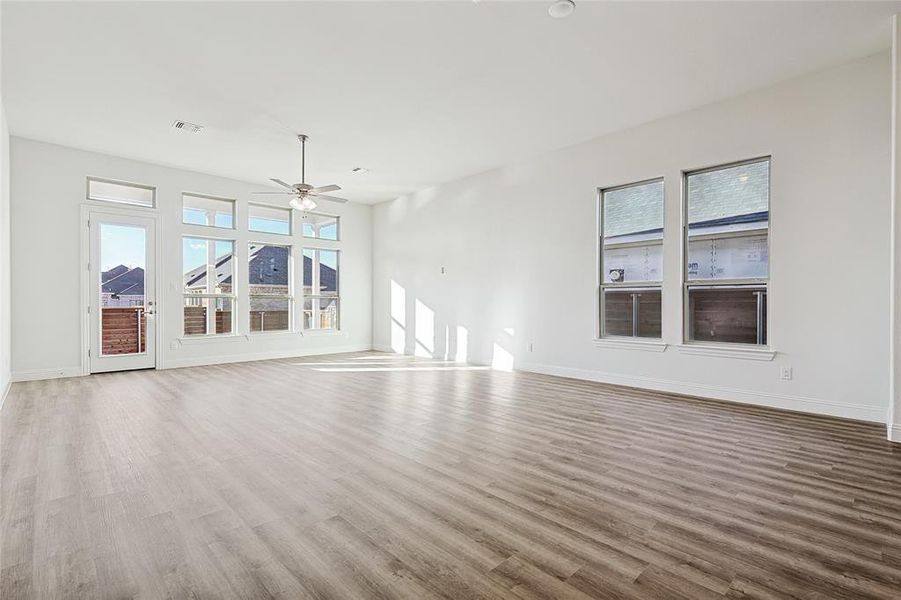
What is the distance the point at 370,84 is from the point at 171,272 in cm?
493

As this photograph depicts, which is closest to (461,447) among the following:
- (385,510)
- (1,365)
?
(385,510)

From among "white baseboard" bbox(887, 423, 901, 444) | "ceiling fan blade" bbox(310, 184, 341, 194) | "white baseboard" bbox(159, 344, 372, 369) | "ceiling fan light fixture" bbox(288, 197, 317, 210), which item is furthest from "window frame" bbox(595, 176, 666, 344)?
"white baseboard" bbox(159, 344, 372, 369)

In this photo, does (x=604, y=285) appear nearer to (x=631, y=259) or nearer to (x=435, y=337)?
(x=631, y=259)

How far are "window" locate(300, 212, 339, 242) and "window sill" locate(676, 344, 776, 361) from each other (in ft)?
22.8

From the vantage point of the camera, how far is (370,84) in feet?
14.3

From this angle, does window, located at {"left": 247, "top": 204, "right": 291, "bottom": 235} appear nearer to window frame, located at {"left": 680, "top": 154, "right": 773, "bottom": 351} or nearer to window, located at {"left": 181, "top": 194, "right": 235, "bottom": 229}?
window, located at {"left": 181, "top": 194, "right": 235, "bottom": 229}

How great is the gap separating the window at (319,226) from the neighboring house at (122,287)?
2966 mm

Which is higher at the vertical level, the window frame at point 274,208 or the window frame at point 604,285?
the window frame at point 274,208

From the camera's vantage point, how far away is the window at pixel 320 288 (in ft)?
29.4

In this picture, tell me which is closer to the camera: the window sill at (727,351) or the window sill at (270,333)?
the window sill at (727,351)

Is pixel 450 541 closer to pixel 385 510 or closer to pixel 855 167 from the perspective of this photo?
pixel 385 510

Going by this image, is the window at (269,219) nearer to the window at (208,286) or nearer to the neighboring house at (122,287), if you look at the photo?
the window at (208,286)

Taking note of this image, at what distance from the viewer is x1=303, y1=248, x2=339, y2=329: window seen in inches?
353

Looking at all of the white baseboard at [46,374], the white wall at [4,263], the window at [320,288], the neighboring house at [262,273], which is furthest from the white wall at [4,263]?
the window at [320,288]
